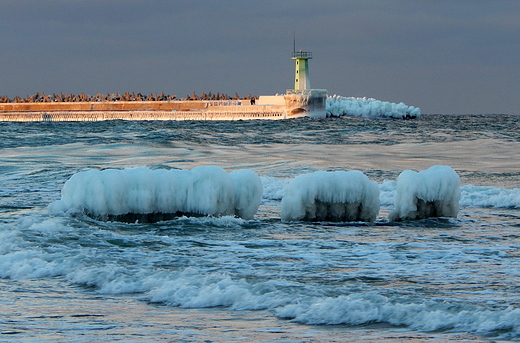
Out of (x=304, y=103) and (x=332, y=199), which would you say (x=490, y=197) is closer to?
(x=332, y=199)

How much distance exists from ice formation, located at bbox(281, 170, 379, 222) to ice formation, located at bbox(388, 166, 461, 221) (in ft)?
1.38

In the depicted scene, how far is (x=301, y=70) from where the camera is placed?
271 ft

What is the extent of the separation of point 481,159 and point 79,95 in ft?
278

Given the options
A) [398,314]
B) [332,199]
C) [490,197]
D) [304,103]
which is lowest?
[490,197]

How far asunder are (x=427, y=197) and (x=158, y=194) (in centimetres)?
Result: 386

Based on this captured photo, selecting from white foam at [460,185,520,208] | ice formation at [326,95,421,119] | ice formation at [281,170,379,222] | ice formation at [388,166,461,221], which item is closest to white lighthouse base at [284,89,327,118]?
ice formation at [326,95,421,119]

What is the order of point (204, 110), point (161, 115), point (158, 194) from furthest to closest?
point (161, 115)
point (204, 110)
point (158, 194)

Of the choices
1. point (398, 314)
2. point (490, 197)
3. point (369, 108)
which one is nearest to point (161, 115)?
point (369, 108)

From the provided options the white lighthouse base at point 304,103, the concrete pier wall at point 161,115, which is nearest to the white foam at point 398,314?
the white lighthouse base at point 304,103

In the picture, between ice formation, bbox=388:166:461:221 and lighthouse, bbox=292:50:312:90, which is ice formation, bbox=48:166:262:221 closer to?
ice formation, bbox=388:166:461:221

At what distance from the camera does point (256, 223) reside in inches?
420

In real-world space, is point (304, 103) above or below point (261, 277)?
above

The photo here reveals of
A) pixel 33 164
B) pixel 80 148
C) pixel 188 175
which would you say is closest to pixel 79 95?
pixel 80 148

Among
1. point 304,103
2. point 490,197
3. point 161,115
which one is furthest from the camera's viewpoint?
point 161,115
